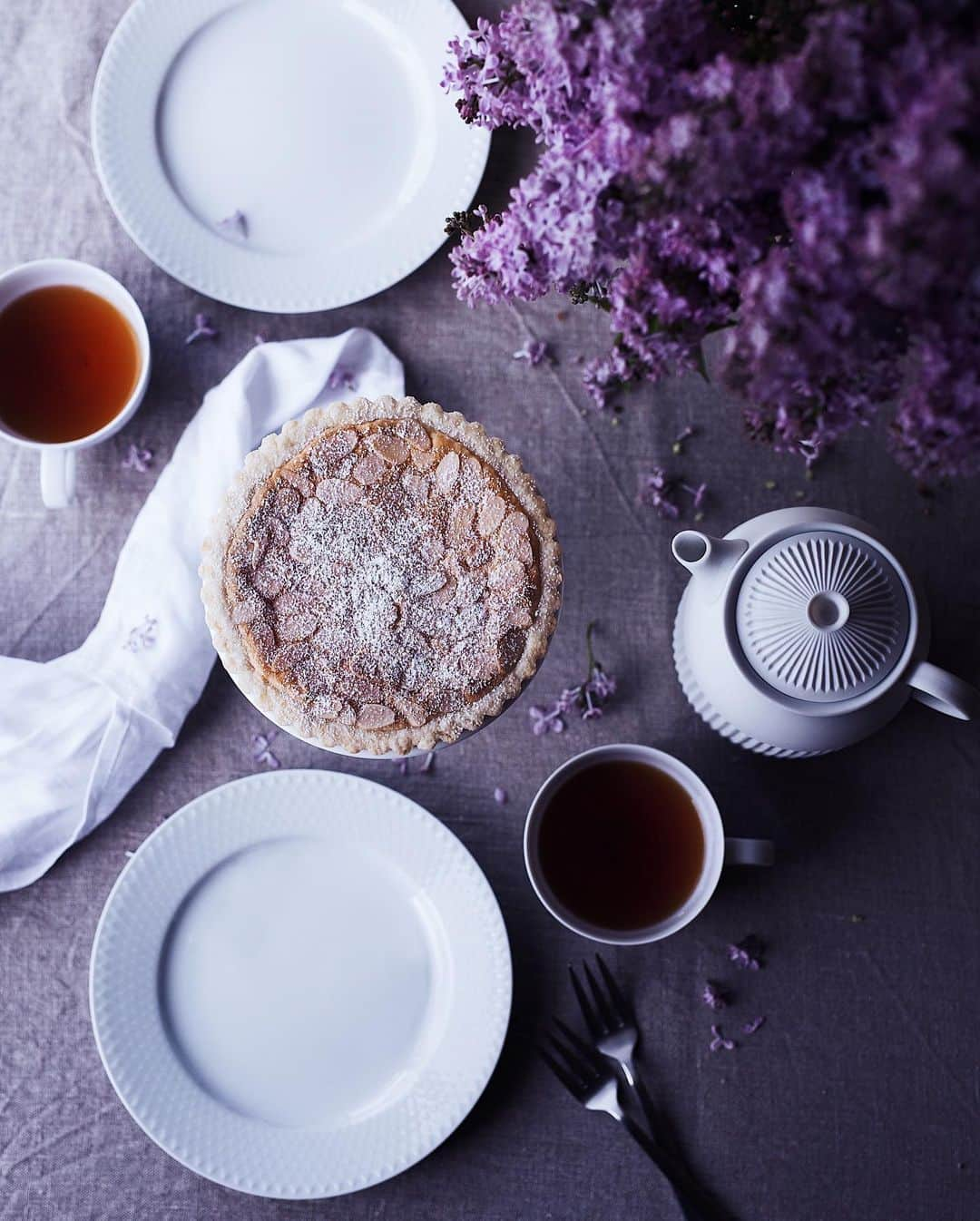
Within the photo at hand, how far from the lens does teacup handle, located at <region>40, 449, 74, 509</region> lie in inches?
60.4

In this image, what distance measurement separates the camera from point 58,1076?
1.57 meters

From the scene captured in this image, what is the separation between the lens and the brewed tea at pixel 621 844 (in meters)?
1.52

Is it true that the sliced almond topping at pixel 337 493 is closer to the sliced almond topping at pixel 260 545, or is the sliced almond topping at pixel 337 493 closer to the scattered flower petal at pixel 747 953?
the sliced almond topping at pixel 260 545

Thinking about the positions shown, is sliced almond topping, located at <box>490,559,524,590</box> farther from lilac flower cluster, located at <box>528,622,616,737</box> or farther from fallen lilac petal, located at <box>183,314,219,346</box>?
fallen lilac petal, located at <box>183,314,219,346</box>

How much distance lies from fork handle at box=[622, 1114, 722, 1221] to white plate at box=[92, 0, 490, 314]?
1.31m

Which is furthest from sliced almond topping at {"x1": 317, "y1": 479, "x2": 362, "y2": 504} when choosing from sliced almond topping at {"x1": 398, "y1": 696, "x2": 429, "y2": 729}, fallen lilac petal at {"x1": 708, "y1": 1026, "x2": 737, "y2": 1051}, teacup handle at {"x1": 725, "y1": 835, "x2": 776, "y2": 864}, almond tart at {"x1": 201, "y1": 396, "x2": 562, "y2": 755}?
fallen lilac petal at {"x1": 708, "y1": 1026, "x2": 737, "y2": 1051}

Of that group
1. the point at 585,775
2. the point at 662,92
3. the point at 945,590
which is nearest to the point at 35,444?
the point at 585,775

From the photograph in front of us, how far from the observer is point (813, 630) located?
1.23 metres

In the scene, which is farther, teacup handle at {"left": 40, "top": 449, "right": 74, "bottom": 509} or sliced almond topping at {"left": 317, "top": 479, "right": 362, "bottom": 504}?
teacup handle at {"left": 40, "top": 449, "right": 74, "bottom": 509}

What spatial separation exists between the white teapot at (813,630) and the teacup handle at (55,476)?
0.89m

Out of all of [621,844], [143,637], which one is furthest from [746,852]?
[143,637]

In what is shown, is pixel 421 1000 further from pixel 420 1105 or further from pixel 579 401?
pixel 579 401

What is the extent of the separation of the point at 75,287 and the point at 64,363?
0.38 ft

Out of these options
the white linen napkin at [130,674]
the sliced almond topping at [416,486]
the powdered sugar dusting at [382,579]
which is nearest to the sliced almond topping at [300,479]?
the powdered sugar dusting at [382,579]
